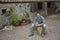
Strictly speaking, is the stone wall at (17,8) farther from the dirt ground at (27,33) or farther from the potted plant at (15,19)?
the dirt ground at (27,33)

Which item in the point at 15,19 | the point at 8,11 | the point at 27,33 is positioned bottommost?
the point at 27,33

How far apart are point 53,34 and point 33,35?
1040 millimetres

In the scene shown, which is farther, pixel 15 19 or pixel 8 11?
pixel 8 11

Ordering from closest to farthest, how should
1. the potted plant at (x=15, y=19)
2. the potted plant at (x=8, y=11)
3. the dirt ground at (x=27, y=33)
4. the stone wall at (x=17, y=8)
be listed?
the dirt ground at (x=27, y=33) → the potted plant at (x=15, y=19) → the potted plant at (x=8, y=11) → the stone wall at (x=17, y=8)

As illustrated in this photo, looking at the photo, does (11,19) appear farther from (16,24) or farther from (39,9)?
(39,9)

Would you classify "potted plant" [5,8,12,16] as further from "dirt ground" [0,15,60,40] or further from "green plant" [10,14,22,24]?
"dirt ground" [0,15,60,40]

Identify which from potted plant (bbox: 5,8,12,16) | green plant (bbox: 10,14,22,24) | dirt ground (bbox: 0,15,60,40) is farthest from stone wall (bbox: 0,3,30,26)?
dirt ground (bbox: 0,15,60,40)

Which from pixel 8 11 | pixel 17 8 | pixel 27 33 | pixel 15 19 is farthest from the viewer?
pixel 17 8

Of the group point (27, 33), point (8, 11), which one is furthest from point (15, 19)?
point (27, 33)

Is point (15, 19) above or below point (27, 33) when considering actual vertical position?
above

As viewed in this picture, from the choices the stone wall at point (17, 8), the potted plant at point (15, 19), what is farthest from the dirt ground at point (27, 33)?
the stone wall at point (17, 8)

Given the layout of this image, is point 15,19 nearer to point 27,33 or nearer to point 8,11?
point 8,11

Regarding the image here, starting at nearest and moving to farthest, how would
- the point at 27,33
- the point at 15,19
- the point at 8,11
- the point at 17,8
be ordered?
the point at 27,33
the point at 15,19
the point at 8,11
the point at 17,8

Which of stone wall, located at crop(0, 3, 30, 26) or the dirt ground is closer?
the dirt ground
